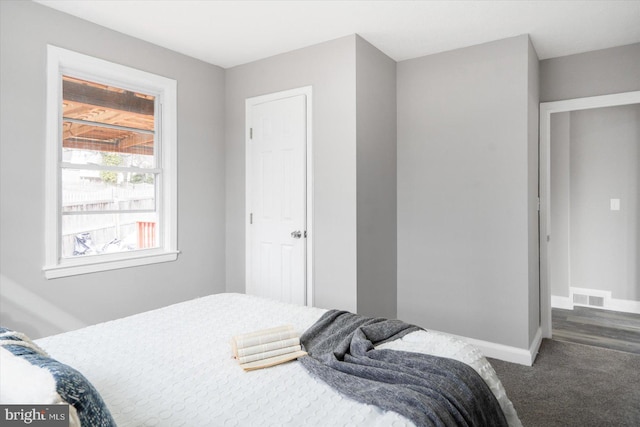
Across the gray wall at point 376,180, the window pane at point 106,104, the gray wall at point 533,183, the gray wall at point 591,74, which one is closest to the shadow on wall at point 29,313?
the window pane at point 106,104

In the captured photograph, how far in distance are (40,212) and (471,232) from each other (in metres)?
3.22

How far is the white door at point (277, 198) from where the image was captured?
3.42m

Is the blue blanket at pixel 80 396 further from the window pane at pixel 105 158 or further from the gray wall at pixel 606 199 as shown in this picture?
the gray wall at pixel 606 199

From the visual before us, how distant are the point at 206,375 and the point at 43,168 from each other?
83.1 inches

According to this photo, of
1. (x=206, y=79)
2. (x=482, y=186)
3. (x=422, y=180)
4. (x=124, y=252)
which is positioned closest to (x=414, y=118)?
(x=422, y=180)

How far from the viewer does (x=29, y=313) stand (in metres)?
2.60

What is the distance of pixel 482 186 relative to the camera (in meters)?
3.30

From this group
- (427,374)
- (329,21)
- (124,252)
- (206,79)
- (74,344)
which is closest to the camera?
(427,374)

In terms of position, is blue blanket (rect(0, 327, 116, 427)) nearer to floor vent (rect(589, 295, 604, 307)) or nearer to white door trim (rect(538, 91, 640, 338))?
white door trim (rect(538, 91, 640, 338))

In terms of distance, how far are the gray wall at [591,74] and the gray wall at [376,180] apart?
4.52 feet

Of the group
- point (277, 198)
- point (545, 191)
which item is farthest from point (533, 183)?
point (277, 198)

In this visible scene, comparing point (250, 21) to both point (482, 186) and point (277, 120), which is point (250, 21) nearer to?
point (277, 120)

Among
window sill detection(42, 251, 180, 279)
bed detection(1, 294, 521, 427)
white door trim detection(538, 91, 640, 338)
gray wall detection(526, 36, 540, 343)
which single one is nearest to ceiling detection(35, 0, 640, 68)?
gray wall detection(526, 36, 540, 343)

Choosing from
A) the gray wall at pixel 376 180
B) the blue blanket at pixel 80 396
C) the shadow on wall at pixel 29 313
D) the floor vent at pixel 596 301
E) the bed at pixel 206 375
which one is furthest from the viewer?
the floor vent at pixel 596 301
